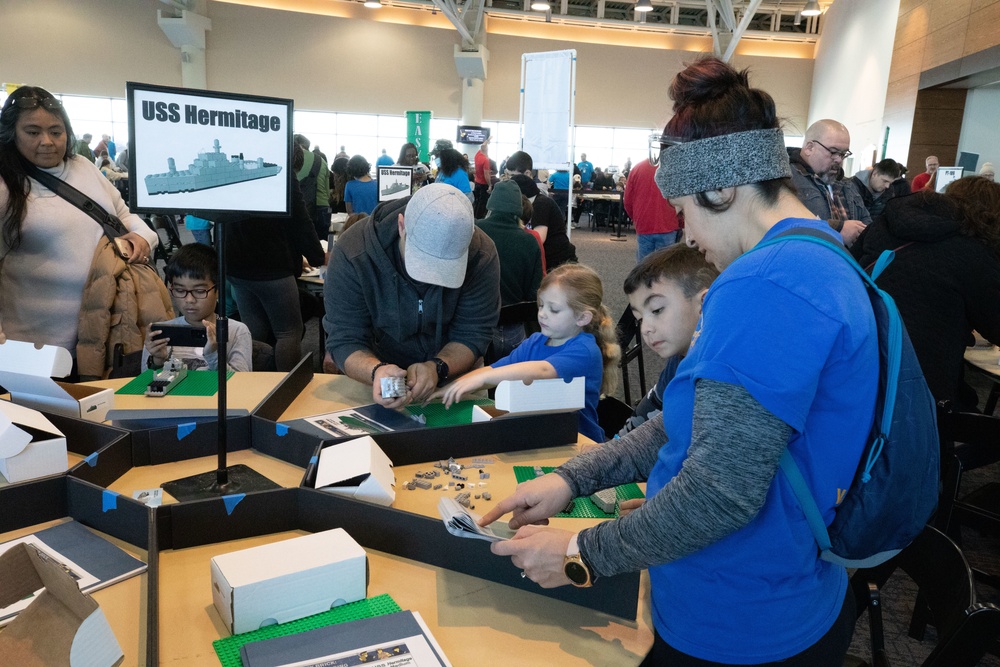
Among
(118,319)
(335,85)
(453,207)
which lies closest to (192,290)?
(118,319)

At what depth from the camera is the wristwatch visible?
1.02 meters

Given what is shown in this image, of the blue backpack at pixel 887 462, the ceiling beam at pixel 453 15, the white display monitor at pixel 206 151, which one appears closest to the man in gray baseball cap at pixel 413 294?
the white display monitor at pixel 206 151

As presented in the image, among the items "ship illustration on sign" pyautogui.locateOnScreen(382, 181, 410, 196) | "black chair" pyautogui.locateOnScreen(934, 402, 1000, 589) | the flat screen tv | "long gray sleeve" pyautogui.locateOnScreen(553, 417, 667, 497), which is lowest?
"black chair" pyautogui.locateOnScreen(934, 402, 1000, 589)

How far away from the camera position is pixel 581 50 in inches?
712

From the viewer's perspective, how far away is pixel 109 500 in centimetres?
128

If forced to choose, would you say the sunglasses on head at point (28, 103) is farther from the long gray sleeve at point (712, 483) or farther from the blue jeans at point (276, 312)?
the long gray sleeve at point (712, 483)

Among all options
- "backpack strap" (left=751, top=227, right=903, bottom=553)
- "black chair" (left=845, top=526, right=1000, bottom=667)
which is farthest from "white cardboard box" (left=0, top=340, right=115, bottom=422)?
"black chair" (left=845, top=526, right=1000, bottom=667)

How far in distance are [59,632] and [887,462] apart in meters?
1.03

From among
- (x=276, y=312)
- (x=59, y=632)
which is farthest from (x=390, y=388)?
(x=276, y=312)

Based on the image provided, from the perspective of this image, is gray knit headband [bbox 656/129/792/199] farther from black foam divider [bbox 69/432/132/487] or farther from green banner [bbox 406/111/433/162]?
green banner [bbox 406/111/433/162]

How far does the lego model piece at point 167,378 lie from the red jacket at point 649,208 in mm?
5025

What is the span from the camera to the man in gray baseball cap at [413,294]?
200cm

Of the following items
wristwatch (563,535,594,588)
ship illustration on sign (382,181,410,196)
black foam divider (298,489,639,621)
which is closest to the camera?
wristwatch (563,535,594,588)

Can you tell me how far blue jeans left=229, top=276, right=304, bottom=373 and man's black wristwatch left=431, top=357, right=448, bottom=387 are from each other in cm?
180
